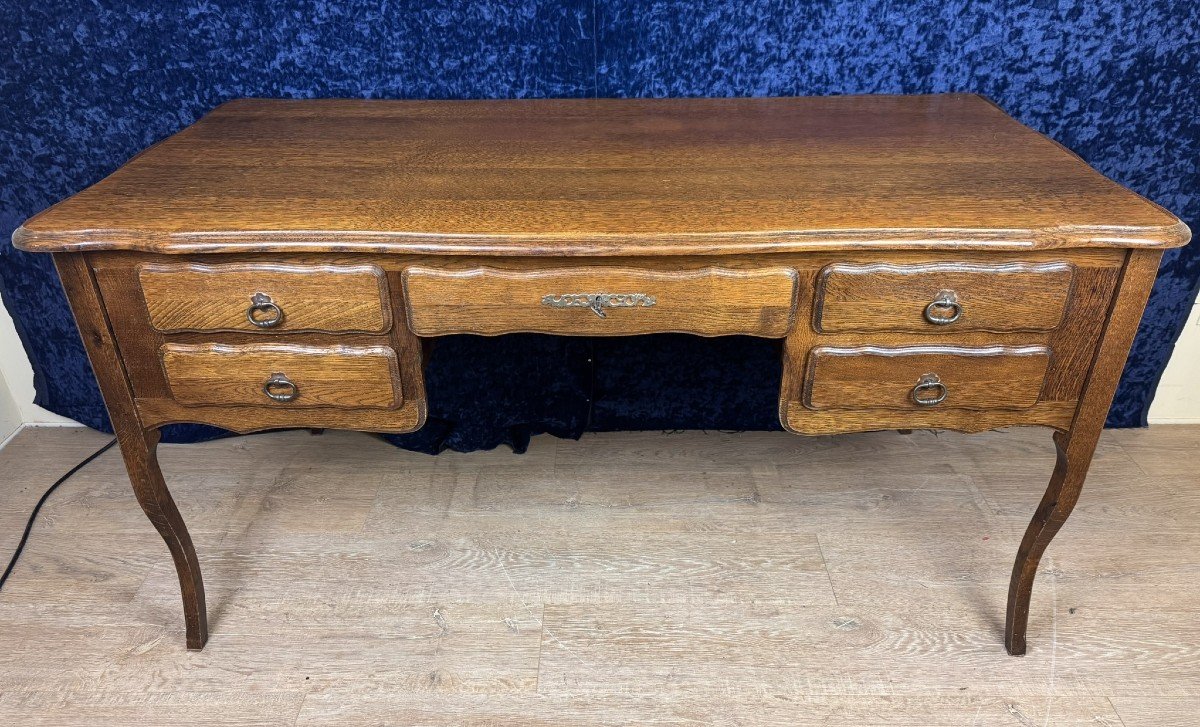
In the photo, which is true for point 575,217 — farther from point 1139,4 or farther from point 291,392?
point 1139,4

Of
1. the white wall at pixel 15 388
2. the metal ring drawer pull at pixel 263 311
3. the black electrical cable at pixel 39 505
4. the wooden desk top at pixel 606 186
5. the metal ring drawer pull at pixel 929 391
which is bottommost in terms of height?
the black electrical cable at pixel 39 505

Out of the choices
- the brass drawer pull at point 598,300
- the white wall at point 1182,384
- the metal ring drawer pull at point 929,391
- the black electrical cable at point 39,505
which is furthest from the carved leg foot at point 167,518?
the white wall at point 1182,384

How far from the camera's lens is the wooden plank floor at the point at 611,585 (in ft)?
4.82

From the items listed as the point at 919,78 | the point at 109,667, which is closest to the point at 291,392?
the point at 109,667

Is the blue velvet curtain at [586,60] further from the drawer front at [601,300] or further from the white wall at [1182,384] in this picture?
the drawer front at [601,300]

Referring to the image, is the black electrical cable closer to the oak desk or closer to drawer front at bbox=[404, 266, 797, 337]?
the oak desk

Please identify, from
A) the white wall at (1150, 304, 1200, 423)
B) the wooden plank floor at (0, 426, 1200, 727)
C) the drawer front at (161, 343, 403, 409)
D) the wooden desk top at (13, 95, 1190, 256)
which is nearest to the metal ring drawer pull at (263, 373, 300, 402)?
the drawer front at (161, 343, 403, 409)

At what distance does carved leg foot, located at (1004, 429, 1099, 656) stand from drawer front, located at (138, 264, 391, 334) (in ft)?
3.71

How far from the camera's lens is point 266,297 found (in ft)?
3.92

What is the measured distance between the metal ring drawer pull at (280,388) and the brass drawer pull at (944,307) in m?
0.98

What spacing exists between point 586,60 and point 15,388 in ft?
5.73

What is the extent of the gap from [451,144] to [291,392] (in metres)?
0.52

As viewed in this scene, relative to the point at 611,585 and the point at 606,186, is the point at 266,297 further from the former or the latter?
the point at 611,585

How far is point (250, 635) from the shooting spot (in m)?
1.59
